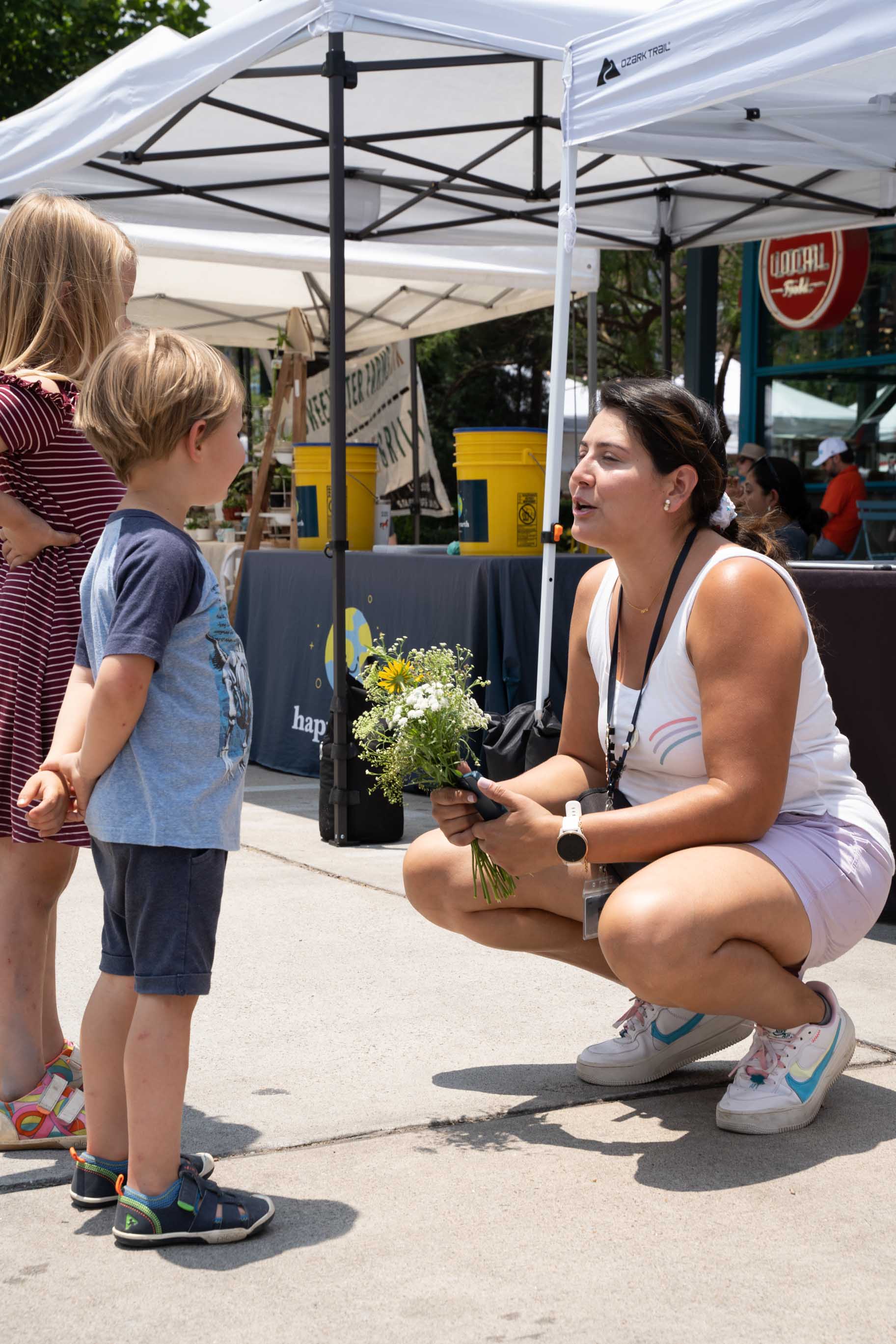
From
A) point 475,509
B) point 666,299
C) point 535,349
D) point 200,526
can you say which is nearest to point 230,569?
point 200,526

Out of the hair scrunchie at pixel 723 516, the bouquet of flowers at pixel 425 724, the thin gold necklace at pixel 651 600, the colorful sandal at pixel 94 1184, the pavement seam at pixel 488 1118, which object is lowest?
the pavement seam at pixel 488 1118

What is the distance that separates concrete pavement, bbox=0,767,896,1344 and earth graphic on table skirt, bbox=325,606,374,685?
2810mm

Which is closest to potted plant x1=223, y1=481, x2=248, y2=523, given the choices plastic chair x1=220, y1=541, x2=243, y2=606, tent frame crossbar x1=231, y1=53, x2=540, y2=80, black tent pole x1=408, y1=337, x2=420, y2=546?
black tent pole x1=408, y1=337, x2=420, y2=546

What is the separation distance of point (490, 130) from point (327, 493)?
1899mm

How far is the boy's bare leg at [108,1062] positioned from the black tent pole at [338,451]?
3034 millimetres

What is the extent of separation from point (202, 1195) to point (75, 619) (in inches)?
40.8

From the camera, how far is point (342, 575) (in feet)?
17.9

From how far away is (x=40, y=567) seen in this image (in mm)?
2588

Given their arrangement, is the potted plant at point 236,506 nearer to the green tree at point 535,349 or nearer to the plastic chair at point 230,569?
the plastic chair at point 230,569

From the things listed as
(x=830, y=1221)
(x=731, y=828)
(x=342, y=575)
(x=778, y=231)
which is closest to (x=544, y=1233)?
(x=830, y=1221)

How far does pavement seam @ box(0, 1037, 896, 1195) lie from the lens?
8.03 feet

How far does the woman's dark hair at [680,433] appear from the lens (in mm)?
2689

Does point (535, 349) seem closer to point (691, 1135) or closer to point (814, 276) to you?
point (814, 276)

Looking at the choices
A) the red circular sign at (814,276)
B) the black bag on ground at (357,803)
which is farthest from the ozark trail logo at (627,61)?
the red circular sign at (814,276)
